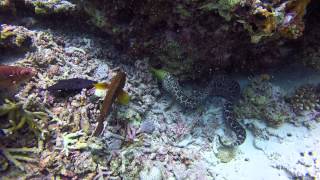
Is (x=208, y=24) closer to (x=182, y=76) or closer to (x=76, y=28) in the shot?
(x=182, y=76)

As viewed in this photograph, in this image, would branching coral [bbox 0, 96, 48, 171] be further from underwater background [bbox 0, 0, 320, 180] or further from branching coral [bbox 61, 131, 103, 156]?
branching coral [bbox 61, 131, 103, 156]

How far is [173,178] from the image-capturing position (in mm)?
4902

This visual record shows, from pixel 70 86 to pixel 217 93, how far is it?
3.03 meters

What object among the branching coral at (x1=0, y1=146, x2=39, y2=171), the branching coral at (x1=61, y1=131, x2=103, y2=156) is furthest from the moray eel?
the branching coral at (x1=0, y1=146, x2=39, y2=171)


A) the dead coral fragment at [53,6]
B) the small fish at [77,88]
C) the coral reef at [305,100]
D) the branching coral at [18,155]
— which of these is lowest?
the branching coral at [18,155]

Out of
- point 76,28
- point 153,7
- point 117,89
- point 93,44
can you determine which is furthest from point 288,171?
point 76,28

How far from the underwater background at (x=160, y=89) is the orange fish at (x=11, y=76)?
0.6 inches

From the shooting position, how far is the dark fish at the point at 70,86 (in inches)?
185

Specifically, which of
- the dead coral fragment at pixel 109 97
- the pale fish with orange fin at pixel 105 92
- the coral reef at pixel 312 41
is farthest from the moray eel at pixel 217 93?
the coral reef at pixel 312 41

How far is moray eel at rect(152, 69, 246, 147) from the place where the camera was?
5.50m

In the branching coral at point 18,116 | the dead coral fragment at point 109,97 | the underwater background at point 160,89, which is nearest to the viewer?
the branching coral at point 18,116

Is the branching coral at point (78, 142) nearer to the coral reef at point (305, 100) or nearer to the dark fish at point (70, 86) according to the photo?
the dark fish at point (70, 86)

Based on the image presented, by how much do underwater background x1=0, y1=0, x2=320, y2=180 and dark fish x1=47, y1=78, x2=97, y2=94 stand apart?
0.02m

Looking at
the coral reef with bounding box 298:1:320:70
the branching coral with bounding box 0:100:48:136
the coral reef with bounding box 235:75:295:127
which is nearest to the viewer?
the branching coral with bounding box 0:100:48:136
